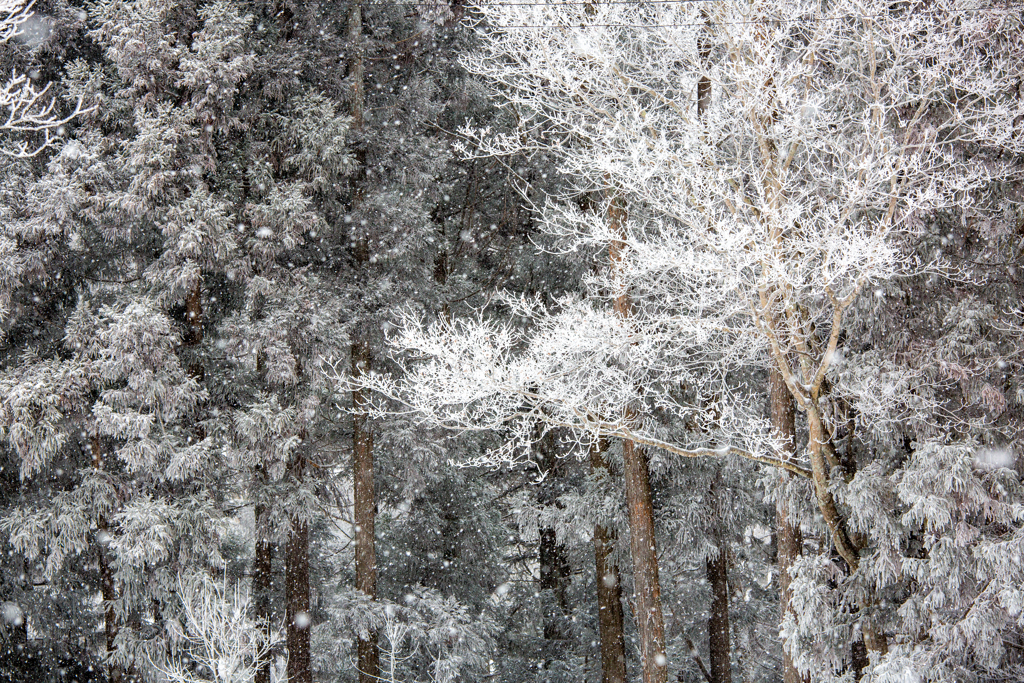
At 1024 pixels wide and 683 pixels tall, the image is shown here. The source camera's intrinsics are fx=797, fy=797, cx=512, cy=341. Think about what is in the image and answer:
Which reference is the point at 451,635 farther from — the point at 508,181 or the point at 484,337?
the point at 508,181

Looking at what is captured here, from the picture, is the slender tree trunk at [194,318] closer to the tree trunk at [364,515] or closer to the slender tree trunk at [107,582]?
the slender tree trunk at [107,582]

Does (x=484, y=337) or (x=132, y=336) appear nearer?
(x=484, y=337)

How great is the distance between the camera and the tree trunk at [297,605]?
30.3ft

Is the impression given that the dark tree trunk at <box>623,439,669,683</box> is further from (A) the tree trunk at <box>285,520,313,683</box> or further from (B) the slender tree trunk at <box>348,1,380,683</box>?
(A) the tree trunk at <box>285,520,313,683</box>

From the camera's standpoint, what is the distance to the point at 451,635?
914 centimetres

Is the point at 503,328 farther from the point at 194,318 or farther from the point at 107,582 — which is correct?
the point at 107,582

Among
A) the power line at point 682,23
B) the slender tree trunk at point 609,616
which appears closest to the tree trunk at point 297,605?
the slender tree trunk at point 609,616

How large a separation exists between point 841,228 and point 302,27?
670cm

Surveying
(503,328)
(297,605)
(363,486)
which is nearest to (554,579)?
(363,486)

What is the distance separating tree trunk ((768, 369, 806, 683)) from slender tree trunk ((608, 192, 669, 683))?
1.27 m

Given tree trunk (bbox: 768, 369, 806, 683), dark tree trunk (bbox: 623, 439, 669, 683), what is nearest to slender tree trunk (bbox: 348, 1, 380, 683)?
dark tree trunk (bbox: 623, 439, 669, 683)

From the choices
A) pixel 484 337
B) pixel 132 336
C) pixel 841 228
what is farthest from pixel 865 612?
pixel 132 336

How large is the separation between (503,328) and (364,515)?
139 inches

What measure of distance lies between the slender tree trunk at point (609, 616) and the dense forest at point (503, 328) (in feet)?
0.16
